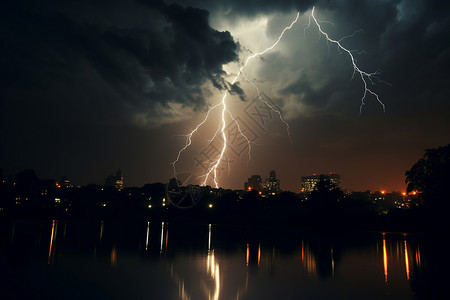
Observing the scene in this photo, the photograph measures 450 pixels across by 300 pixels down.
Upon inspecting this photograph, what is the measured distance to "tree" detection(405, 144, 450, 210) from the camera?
92.7ft

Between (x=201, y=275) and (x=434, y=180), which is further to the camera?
(x=434, y=180)

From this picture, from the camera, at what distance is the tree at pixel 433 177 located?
28266mm

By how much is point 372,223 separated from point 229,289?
36.5m

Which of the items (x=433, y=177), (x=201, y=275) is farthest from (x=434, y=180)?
(x=201, y=275)

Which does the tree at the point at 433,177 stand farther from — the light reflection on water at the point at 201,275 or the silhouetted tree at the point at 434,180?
the light reflection on water at the point at 201,275

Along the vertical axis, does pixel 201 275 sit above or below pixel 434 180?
below

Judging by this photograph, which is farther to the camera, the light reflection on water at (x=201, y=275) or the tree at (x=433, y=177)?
the tree at (x=433, y=177)

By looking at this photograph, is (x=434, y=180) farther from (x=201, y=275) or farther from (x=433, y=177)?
(x=201, y=275)

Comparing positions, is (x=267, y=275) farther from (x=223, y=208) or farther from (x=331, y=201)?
(x=223, y=208)

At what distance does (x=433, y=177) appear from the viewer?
3072cm

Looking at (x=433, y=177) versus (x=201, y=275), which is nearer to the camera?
(x=201, y=275)

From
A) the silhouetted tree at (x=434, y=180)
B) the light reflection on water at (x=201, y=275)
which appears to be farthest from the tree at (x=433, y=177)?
the light reflection on water at (x=201, y=275)

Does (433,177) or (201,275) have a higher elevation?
(433,177)

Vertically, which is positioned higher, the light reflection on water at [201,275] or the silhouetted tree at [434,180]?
the silhouetted tree at [434,180]
